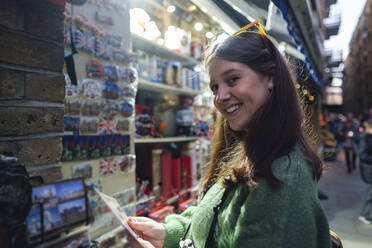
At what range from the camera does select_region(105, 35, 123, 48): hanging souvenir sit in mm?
1912

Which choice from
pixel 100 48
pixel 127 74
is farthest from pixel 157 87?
pixel 100 48

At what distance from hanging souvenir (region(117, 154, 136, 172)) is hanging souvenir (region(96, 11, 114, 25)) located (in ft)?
3.55

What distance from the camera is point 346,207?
453 centimetres

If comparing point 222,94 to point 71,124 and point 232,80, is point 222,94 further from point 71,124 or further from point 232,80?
point 71,124

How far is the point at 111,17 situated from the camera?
194 cm

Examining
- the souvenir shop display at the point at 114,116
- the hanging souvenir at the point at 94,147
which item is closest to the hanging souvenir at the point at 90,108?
the souvenir shop display at the point at 114,116

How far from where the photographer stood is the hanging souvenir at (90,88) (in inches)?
67.2

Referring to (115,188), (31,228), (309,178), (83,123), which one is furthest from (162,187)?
(309,178)

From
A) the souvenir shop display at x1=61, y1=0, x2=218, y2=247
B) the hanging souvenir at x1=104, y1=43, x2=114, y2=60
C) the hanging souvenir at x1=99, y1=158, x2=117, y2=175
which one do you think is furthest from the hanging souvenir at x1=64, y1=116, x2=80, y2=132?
the hanging souvenir at x1=104, y1=43, x2=114, y2=60

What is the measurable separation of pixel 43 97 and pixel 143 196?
1779 mm

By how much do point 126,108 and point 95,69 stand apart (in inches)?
15.4

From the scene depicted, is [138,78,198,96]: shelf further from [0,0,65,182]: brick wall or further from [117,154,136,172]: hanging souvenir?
[0,0,65,182]: brick wall

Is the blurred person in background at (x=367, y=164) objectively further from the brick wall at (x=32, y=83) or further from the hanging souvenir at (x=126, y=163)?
the brick wall at (x=32, y=83)

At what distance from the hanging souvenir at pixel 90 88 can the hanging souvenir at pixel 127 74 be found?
25 centimetres
